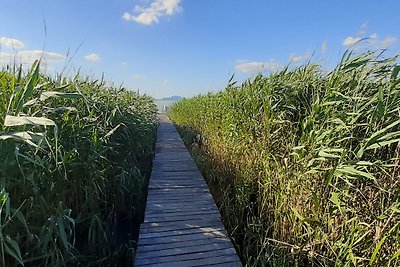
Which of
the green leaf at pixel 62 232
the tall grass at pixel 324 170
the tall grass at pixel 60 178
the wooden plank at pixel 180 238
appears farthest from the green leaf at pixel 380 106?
the green leaf at pixel 62 232

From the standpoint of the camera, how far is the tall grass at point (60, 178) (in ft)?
4.50

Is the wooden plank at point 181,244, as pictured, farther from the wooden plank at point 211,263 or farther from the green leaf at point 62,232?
the green leaf at point 62,232

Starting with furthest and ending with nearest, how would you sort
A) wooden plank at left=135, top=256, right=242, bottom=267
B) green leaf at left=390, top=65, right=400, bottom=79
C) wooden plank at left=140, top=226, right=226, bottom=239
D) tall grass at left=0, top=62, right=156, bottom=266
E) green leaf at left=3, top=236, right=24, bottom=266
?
wooden plank at left=140, top=226, right=226, bottom=239 → wooden plank at left=135, top=256, right=242, bottom=267 → green leaf at left=390, top=65, right=400, bottom=79 → tall grass at left=0, top=62, right=156, bottom=266 → green leaf at left=3, top=236, right=24, bottom=266

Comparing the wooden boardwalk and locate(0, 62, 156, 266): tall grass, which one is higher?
locate(0, 62, 156, 266): tall grass

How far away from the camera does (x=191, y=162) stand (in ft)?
18.9

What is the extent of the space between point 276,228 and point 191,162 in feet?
11.4

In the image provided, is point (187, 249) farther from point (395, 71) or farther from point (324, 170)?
point (395, 71)

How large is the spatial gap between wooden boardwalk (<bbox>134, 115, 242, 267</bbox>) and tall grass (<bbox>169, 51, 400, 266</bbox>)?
0.28m

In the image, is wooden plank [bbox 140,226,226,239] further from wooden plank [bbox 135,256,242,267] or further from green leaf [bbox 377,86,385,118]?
green leaf [bbox 377,86,385,118]

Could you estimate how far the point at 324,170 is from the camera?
6.07 feet

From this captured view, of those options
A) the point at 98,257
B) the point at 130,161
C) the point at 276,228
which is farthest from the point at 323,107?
the point at 130,161

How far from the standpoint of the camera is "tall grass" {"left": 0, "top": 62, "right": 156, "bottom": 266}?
4.50 ft

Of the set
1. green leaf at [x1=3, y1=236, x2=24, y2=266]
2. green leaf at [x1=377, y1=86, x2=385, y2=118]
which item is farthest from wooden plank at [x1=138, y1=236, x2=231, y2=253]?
green leaf at [x1=377, y1=86, x2=385, y2=118]

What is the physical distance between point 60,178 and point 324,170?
6.04ft
